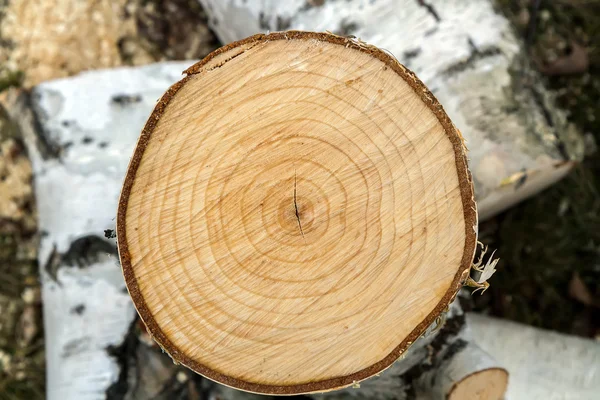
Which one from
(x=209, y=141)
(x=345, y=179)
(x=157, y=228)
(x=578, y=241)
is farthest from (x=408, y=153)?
(x=578, y=241)

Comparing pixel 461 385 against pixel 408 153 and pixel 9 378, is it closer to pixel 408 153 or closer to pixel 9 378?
pixel 408 153

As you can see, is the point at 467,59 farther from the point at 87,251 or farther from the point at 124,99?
the point at 87,251

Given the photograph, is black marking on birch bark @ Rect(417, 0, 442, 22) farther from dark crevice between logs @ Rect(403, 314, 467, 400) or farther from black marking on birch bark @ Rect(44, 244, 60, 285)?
black marking on birch bark @ Rect(44, 244, 60, 285)

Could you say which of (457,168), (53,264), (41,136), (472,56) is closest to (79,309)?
(53,264)

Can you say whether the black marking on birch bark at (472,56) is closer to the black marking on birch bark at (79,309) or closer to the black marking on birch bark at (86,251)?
the black marking on birch bark at (86,251)

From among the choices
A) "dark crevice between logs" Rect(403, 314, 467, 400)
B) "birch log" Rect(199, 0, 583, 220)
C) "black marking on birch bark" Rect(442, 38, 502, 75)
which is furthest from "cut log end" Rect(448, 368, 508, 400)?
"black marking on birch bark" Rect(442, 38, 502, 75)

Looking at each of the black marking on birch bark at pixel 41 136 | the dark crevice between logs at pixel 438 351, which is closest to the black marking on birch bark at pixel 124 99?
the black marking on birch bark at pixel 41 136
